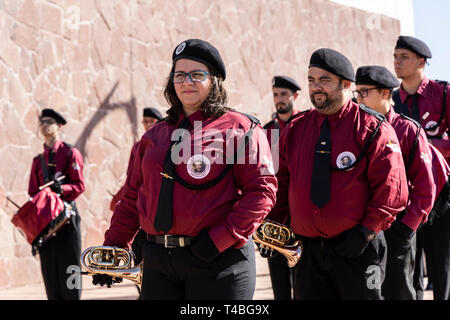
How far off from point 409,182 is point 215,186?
2.09 meters

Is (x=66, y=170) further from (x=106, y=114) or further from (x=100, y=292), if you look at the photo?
(x=106, y=114)

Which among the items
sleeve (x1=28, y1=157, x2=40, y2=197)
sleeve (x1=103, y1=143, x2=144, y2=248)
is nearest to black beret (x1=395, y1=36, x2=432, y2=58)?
sleeve (x1=103, y1=143, x2=144, y2=248)

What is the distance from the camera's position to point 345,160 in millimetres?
4246

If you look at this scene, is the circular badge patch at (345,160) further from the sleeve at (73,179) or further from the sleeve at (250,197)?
the sleeve at (73,179)

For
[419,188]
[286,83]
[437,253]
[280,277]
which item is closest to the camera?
[419,188]

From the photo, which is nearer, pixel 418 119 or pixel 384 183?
pixel 384 183

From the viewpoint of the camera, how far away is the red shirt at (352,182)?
4.20 metres

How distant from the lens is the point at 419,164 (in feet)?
16.5

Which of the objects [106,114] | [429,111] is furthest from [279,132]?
[106,114]

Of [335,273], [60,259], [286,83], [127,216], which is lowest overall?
[60,259]

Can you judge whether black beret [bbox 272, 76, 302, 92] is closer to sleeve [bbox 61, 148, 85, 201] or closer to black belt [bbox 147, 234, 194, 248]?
sleeve [bbox 61, 148, 85, 201]

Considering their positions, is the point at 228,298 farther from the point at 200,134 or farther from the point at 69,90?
the point at 69,90

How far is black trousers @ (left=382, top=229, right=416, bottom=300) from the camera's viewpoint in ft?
17.3

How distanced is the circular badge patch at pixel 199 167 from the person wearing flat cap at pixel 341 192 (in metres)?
0.90
